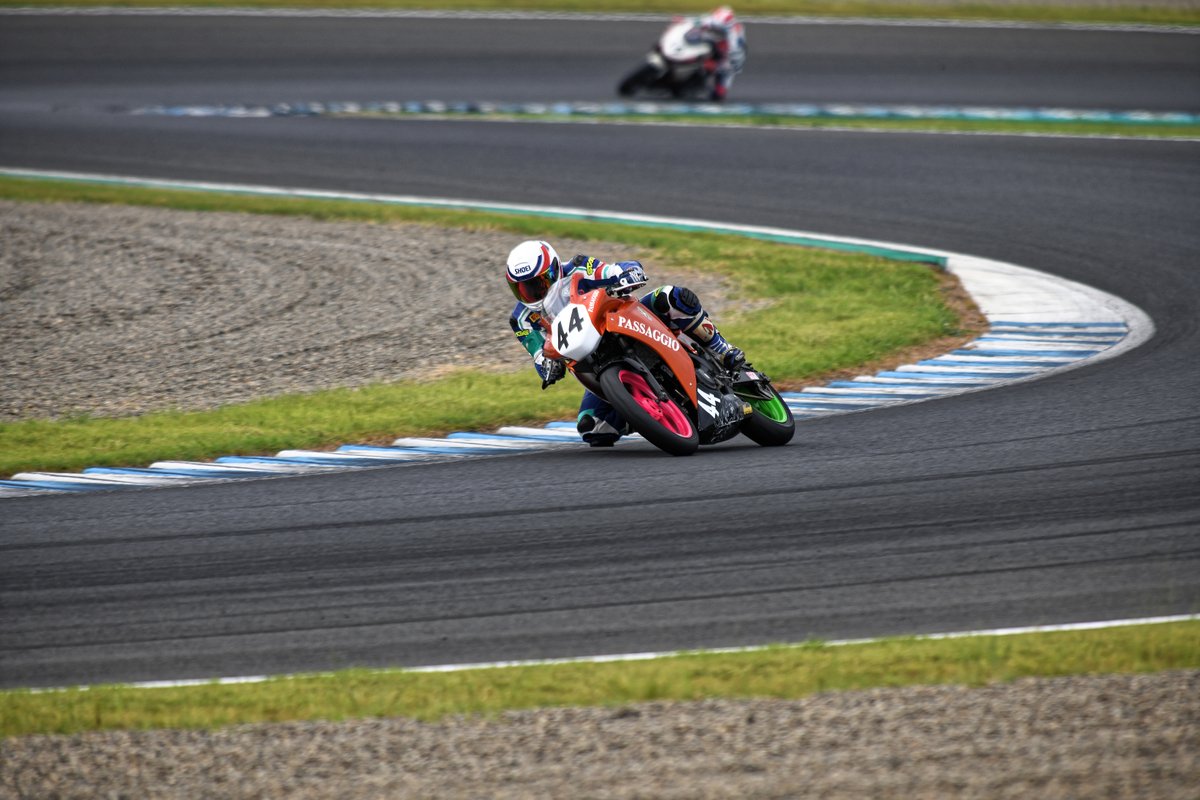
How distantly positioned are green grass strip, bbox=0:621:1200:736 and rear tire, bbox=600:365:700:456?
2712 millimetres

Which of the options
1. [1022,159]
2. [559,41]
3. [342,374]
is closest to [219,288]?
[342,374]

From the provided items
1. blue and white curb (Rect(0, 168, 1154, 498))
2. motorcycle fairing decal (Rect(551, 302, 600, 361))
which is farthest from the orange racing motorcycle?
blue and white curb (Rect(0, 168, 1154, 498))

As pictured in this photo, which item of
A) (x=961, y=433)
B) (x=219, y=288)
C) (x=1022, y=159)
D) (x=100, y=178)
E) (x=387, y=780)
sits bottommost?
(x=387, y=780)

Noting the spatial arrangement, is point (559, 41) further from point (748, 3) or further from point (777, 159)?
point (777, 159)

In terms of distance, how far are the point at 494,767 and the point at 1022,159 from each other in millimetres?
15723

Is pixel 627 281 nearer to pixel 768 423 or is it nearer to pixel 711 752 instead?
pixel 768 423

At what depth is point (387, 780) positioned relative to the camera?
201 inches

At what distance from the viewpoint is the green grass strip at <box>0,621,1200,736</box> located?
5.67 meters

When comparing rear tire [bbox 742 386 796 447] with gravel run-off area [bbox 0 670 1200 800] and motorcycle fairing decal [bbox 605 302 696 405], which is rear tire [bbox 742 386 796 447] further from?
gravel run-off area [bbox 0 670 1200 800]

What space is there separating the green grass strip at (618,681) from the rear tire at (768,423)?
11.0 ft

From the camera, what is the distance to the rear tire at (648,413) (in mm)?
8508

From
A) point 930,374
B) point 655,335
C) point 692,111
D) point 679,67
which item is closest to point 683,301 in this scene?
point 655,335

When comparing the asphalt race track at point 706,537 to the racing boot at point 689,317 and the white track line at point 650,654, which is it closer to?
the white track line at point 650,654

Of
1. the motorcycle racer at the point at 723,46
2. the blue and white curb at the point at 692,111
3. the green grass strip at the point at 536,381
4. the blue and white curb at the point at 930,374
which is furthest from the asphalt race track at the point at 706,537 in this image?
the motorcycle racer at the point at 723,46
